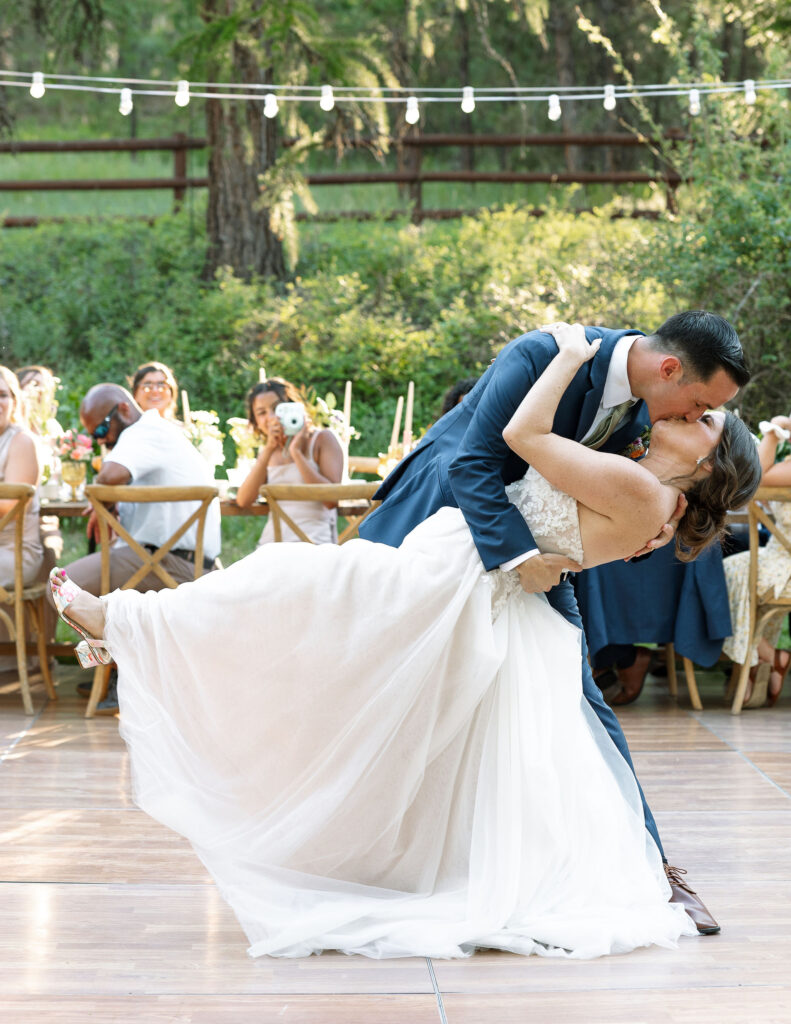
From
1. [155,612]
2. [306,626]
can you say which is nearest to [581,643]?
[306,626]

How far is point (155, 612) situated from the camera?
9.57 ft

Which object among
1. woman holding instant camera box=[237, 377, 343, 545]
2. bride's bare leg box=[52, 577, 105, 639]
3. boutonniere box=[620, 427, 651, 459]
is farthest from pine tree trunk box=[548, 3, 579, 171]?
bride's bare leg box=[52, 577, 105, 639]

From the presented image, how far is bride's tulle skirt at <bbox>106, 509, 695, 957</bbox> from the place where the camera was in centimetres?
287

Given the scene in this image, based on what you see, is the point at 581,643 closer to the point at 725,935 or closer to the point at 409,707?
the point at 409,707

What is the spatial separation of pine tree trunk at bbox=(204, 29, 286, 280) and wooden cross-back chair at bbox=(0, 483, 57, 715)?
19.9 feet

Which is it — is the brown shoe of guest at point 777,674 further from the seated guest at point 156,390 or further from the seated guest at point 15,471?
the seated guest at point 15,471

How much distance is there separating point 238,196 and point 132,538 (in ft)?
23.3

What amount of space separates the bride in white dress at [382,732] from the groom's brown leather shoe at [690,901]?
44 millimetres

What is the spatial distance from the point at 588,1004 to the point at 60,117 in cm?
2264

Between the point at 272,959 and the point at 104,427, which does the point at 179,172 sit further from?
the point at 272,959

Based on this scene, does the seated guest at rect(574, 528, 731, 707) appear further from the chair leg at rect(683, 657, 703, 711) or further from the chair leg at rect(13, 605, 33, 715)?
the chair leg at rect(13, 605, 33, 715)

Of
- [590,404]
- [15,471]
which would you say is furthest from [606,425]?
[15,471]

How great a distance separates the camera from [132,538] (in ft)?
16.8

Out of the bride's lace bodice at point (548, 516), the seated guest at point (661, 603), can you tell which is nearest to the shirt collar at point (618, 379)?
the bride's lace bodice at point (548, 516)
